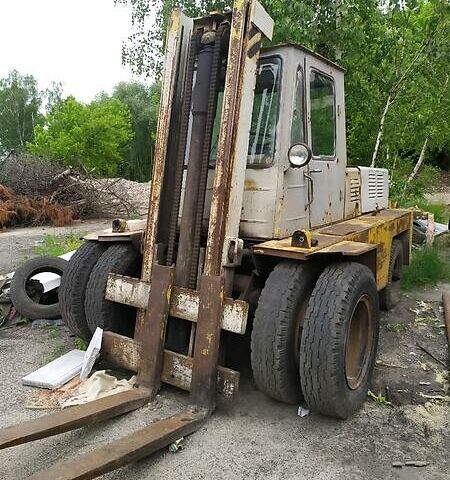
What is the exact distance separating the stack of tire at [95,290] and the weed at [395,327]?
Answer: 276 centimetres

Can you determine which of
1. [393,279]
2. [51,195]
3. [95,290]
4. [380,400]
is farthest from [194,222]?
[51,195]

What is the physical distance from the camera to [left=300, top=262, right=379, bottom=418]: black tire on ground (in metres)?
3.40

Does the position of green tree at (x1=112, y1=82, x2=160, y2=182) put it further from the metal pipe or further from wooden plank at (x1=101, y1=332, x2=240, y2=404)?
wooden plank at (x1=101, y1=332, x2=240, y2=404)

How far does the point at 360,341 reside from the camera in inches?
161

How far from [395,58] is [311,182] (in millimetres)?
5954

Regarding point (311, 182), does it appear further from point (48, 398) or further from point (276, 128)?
point (48, 398)

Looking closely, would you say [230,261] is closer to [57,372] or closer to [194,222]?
[194,222]

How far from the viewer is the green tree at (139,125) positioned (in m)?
33.9

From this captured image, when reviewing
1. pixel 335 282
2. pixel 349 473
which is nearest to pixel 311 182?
pixel 335 282

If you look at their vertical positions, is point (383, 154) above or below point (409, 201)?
above

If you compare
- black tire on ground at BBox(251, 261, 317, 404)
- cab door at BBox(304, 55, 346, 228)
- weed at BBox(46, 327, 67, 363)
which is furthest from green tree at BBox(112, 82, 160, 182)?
black tire on ground at BBox(251, 261, 317, 404)

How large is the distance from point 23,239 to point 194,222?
8145 millimetres

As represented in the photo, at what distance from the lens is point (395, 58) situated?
9.22 metres

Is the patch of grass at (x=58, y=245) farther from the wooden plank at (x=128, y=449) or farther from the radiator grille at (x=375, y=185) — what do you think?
the wooden plank at (x=128, y=449)
